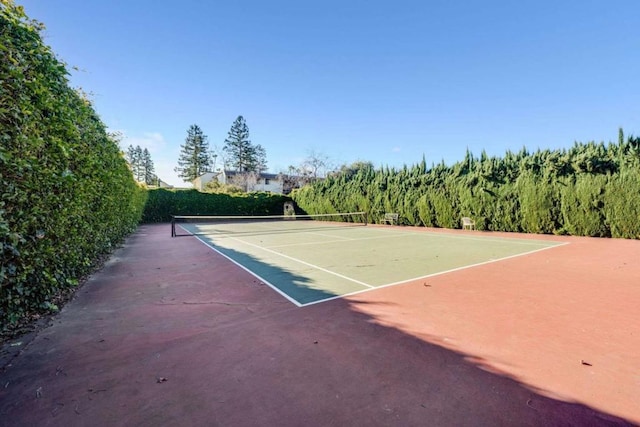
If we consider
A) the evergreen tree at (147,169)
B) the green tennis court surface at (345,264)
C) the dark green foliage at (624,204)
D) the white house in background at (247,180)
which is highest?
the evergreen tree at (147,169)

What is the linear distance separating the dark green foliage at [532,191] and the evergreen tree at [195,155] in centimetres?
5268

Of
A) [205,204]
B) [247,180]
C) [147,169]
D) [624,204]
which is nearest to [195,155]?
[247,180]

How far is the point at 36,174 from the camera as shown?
3.08 meters

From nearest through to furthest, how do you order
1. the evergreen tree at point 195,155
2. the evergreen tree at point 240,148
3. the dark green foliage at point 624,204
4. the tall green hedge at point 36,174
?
the tall green hedge at point 36,174
the dark green foliage at point 624,204
the evergreen tree at point 240,148
the evergreen tree at point 195,155

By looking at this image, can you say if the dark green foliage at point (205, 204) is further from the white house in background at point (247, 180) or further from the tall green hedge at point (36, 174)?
the white house in background at point (247, 180)

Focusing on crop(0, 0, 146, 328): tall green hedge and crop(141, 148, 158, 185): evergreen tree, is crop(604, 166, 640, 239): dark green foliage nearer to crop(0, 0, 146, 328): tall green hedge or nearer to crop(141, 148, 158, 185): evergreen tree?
crop(0, 0, 146, 328): tall green hedge

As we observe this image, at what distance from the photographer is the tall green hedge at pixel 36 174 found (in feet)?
8.59

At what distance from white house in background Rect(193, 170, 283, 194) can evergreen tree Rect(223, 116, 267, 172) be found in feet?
11.2

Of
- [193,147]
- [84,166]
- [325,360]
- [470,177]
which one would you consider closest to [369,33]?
[470,177]

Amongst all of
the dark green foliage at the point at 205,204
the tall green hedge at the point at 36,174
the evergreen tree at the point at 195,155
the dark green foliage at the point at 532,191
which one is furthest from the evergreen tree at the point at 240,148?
the tall green hedge at the point at 36,174

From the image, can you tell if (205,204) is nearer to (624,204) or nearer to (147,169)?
(624,204)

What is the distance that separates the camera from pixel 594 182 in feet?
37.7

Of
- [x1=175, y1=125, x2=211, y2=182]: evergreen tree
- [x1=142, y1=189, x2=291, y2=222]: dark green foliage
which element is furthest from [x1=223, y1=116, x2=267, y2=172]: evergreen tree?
[x1=142, y1=189, x2=291, y2=222]: dark green foliage

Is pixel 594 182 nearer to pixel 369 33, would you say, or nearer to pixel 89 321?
pixel 369 33
